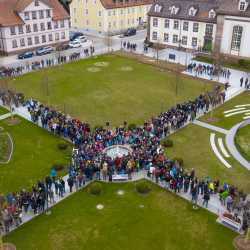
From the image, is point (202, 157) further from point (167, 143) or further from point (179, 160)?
point (167, 143)

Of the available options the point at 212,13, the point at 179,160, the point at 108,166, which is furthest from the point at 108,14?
the point at 108,166

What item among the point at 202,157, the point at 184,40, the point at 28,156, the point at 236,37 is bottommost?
the point at 202,157

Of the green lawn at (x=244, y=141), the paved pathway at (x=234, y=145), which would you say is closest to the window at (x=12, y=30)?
the paved pathway at (x=234, y=145)

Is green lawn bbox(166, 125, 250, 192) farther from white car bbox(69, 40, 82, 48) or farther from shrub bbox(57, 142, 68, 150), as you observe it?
white car bbox(69, 40, 82, 48)

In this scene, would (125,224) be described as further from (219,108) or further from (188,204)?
(219,108)

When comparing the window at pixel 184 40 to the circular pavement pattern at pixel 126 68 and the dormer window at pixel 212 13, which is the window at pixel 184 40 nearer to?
the dormer window at pixel 212 13

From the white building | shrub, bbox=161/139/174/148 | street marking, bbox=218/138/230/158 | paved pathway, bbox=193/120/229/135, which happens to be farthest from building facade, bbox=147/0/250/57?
shrub, bbox=161/139/174/148

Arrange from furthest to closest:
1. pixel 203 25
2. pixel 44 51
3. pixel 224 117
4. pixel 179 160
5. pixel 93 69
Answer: pixel 203 25
pixel 44 51
pixel 93 69
pixel 224 117
pixel 179 160

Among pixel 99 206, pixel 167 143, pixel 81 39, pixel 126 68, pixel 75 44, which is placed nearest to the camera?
pixel 99 206
